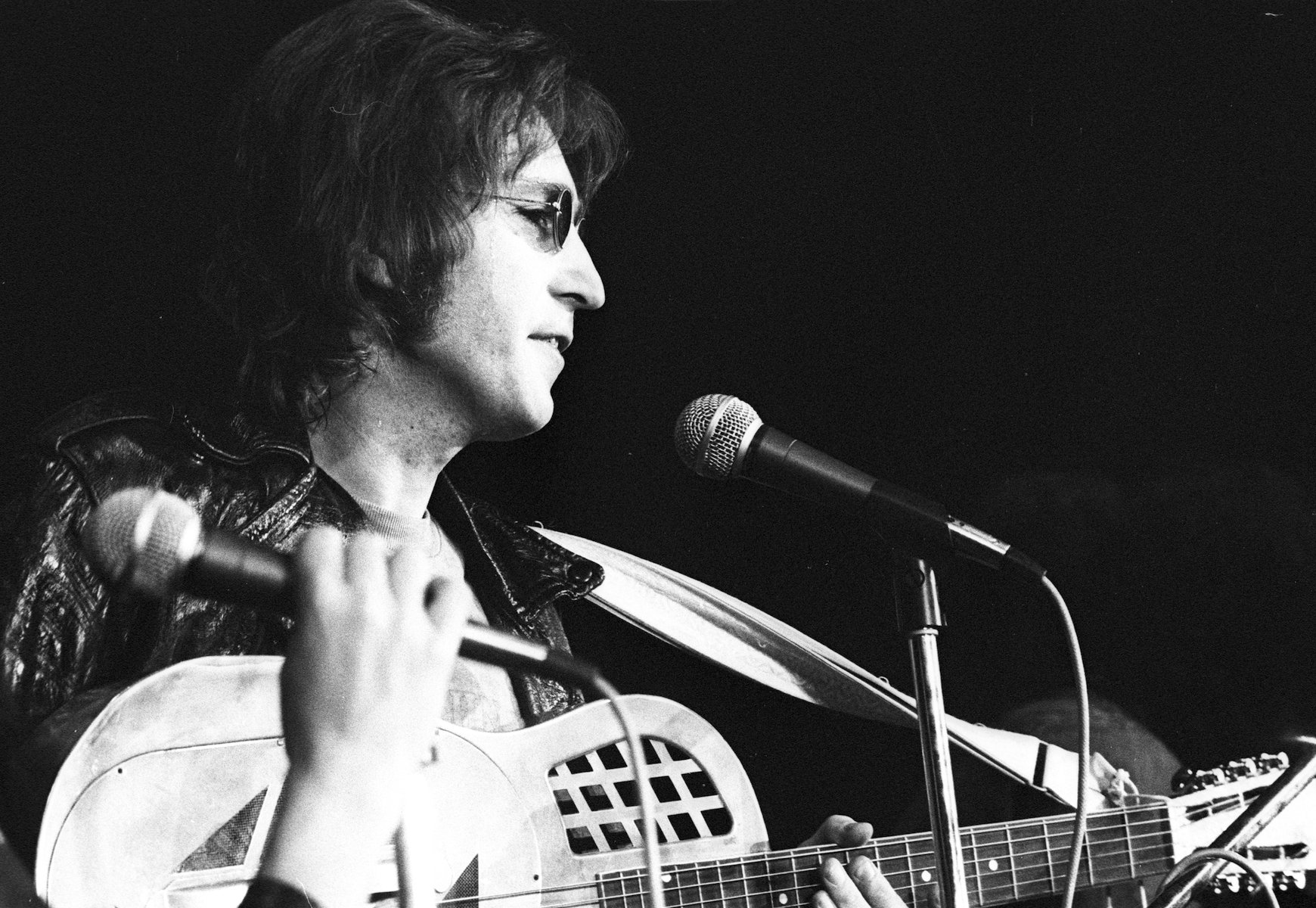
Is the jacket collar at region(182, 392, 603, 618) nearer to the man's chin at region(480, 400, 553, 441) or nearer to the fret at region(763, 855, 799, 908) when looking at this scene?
the man's chin at region(480, 400, 553, 441)

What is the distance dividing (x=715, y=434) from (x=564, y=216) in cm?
46

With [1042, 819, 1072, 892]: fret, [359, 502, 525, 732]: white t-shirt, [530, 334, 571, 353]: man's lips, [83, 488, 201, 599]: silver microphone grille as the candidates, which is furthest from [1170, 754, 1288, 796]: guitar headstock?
[83, 488, 201, 599]: silver microphone grille

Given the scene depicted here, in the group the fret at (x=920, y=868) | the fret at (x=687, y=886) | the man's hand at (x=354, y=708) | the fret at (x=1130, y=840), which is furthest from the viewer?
the fret at (x=1130, y=840)

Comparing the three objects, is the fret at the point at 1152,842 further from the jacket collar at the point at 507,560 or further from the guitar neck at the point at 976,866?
the jacket collar at the point at 507,560

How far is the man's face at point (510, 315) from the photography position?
1651 mm

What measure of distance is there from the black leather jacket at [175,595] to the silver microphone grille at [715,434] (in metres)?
0.32

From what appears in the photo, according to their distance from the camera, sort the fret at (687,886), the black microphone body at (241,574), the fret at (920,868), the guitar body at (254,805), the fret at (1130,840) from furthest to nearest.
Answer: the fret at (1130,840) → the fret at (920,868) → the fret at (687,886) → the guitar body at (254,805) → the black microphone body at (241,574)

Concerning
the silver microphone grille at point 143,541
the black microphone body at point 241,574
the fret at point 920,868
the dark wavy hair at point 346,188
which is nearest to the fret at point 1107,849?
the fret at point 920,868

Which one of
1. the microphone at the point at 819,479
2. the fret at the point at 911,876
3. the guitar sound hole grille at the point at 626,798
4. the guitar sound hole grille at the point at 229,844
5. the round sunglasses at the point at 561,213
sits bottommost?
the guitar sound hole grille at the point at 229,844

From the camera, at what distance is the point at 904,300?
6.42 ft

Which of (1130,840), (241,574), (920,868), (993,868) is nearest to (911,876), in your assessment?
(920,868)

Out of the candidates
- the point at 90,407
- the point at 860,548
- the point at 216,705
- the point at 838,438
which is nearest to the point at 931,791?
the point at 860,548

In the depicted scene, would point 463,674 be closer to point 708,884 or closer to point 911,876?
point 708,884

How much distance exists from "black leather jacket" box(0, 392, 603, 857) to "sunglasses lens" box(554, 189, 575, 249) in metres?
0.38
